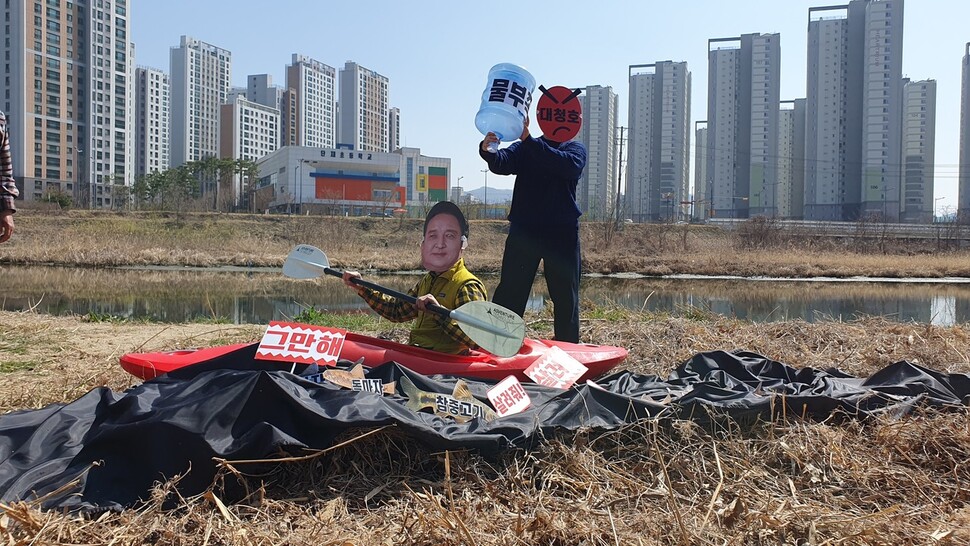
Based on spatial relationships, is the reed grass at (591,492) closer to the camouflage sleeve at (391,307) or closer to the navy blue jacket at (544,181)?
the camouflage sleeve at (391,307)

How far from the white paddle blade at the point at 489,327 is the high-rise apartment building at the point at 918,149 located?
59.2 m

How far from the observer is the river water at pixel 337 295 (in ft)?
30.5

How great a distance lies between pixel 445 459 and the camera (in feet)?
6.19

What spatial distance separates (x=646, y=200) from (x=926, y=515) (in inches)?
2412

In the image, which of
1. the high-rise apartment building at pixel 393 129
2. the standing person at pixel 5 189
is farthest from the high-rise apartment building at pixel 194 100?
the standing person at pixel 5 189

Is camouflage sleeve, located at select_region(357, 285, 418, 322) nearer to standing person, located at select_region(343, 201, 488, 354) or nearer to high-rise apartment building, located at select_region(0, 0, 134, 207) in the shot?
standing person, located at select_region(343, 201, 488, 354)

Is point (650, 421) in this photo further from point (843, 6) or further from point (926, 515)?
point (843, 6)

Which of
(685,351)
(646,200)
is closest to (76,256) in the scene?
(685,351)

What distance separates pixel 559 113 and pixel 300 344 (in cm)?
211

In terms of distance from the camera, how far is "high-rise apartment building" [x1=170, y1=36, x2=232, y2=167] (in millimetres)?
91250

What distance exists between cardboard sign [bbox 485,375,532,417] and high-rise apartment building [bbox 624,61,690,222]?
59.1m

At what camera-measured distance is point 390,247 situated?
2703cm

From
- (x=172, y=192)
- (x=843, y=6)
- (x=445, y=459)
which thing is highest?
(x=843, y=6)

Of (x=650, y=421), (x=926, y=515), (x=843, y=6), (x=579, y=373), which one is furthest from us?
(x=843, y=6)
